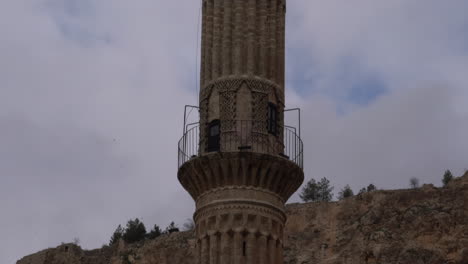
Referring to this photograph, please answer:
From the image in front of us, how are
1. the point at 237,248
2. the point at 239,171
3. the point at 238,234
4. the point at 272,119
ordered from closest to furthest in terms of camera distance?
1. the point at 237,248
2. the point at 238,234
3. the point at 239,171
4. the point at 272,119

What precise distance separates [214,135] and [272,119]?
3.75 feet

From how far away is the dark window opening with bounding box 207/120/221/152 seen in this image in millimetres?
18141

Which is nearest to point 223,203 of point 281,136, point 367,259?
point 281,136

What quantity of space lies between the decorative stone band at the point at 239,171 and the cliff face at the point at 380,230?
916 inches

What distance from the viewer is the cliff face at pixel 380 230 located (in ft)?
133

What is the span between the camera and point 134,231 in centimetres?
5866

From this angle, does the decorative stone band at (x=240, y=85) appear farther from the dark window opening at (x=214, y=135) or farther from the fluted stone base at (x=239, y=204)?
the fluted stone base at (x=239, y=204)

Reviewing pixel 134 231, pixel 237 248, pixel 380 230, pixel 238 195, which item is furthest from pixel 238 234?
pixel 134 231

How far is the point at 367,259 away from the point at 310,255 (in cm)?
300

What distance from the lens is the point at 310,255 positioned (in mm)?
43906

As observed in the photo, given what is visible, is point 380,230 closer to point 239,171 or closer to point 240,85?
point 240,85

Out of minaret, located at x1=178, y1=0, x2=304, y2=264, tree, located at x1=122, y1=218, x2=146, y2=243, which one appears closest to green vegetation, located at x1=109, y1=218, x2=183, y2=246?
tree, located at x1=122, y1=218, x2=146, y2=243

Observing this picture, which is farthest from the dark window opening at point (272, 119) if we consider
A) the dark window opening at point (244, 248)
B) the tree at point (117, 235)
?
the tree at point (117, 235)

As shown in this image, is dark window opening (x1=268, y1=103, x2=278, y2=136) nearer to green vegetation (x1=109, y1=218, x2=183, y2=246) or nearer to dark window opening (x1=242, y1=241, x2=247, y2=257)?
dark window opening (x1=242, y1=241, x2=247, y2=257)
